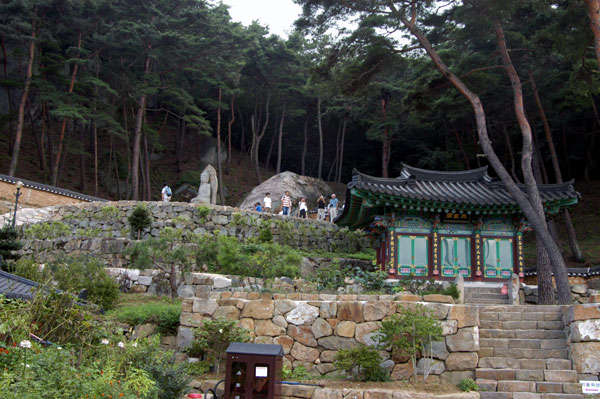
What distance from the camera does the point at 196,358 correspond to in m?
9.65

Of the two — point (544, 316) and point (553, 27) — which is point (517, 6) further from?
point (544, 316)

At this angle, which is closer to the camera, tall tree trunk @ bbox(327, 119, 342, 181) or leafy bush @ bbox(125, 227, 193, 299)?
leafy bush @ bbox(125, 227, 193, 299)

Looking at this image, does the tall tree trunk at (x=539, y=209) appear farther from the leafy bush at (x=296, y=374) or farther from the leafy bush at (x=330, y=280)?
the leafy bush at (x=296, y=374)

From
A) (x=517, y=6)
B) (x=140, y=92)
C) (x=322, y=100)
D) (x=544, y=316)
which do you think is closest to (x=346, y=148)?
(x=322, y=100)

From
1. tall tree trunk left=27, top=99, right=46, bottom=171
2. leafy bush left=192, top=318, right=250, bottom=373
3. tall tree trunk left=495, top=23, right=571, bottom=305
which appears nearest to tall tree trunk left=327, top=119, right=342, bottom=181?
tall tree trunk left=27, top=99, right=46, bottom=171

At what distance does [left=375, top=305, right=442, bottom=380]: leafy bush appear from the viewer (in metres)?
8.94

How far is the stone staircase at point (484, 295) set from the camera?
15367mm

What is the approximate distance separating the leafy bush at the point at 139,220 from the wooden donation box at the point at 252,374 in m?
13.6

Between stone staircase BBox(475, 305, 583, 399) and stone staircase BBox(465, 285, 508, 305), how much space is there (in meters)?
4.34

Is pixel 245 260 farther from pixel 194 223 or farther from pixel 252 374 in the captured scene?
pixel 194 223

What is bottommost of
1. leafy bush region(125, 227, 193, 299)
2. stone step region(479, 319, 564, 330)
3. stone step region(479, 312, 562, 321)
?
stone step region(479, 319, 564, 330)

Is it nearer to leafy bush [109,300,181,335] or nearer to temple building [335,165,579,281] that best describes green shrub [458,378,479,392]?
leafy bush [109,300,181,335]

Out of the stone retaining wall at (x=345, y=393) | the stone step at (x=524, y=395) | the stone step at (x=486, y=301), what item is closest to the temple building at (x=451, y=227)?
the stone step at (x=486, y=301)

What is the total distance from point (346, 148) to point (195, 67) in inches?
645
